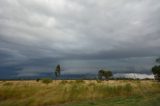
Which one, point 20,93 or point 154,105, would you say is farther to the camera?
point 20,93

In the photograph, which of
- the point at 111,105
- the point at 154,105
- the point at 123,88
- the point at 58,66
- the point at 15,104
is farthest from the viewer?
the point at 58,66

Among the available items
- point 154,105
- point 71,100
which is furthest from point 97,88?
point 154,105

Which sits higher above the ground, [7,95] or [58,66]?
[58,66]

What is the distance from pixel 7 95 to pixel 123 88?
17568mm

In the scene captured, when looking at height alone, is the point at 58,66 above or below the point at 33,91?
above

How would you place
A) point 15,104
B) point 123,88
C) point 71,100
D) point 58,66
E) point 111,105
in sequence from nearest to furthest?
1. point 111,105
2. point 15,104
3. point 71,100
4. point 123,88
5. point 58,66

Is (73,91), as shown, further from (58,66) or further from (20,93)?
(58,66)

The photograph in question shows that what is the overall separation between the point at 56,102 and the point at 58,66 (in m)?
67.0

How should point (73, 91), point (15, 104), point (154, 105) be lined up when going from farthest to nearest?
point (73, 91) < point (15, 104) < point (154, 105)

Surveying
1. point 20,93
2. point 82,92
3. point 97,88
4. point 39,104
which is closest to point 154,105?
point 39,104

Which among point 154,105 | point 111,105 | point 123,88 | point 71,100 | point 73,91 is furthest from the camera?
point 123,88

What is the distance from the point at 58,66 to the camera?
4011 inches

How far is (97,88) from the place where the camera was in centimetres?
4275

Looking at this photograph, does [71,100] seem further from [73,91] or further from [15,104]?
[15,104]
